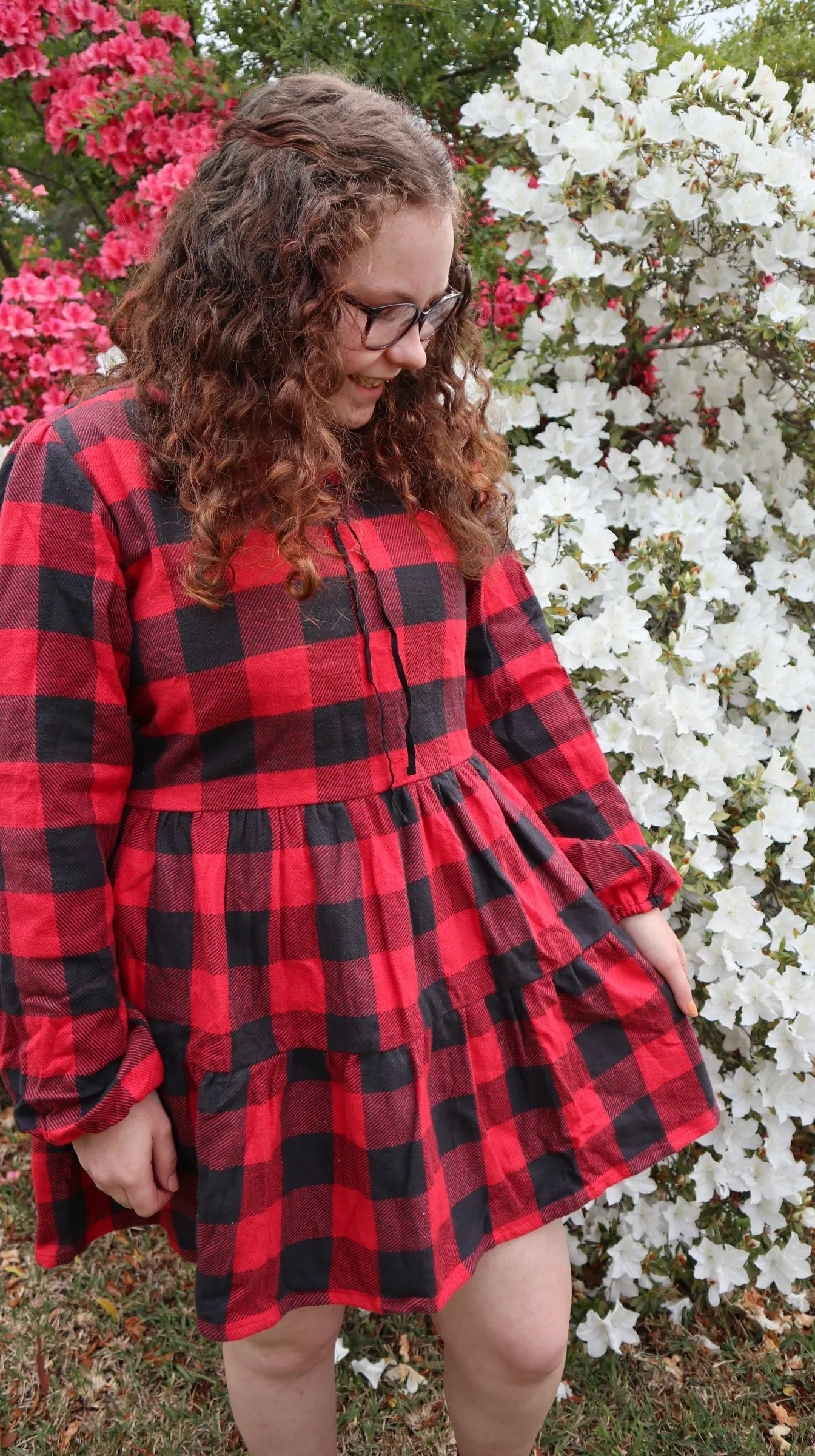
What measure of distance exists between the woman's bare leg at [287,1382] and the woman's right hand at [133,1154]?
26 cm

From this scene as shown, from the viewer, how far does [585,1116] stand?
1.39 meters

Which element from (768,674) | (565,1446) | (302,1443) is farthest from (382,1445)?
(768,674)

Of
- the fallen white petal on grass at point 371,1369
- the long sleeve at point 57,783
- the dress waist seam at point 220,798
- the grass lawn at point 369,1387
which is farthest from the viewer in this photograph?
the fallen white petal on grass at point 371,1369

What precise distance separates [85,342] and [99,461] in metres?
1.73

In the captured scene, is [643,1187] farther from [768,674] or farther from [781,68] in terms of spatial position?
[781,68]

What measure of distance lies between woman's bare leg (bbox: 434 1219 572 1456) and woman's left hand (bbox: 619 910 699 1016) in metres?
0.36

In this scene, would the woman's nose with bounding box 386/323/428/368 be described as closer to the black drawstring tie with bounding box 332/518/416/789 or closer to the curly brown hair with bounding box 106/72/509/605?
the curly brown hair with bounding box 106/72/509/605

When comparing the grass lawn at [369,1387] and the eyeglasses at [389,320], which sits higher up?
the eyeglasses at [389,320]

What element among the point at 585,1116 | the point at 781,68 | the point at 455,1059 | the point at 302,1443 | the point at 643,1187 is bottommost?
the point at 643,1187

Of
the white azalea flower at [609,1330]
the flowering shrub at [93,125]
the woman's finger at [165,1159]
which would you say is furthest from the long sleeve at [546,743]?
the flowering shrub at [93,125]

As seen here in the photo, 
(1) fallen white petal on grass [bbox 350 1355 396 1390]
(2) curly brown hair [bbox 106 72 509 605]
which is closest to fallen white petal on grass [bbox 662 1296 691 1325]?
(1) fallen white petal on grass [bbox 350 1355 396 1390]

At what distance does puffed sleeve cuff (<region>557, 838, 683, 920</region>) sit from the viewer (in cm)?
152

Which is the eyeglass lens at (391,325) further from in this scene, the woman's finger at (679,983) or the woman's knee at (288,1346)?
the woman's knee at (288,1346)

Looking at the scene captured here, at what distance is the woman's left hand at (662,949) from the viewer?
150 cm
